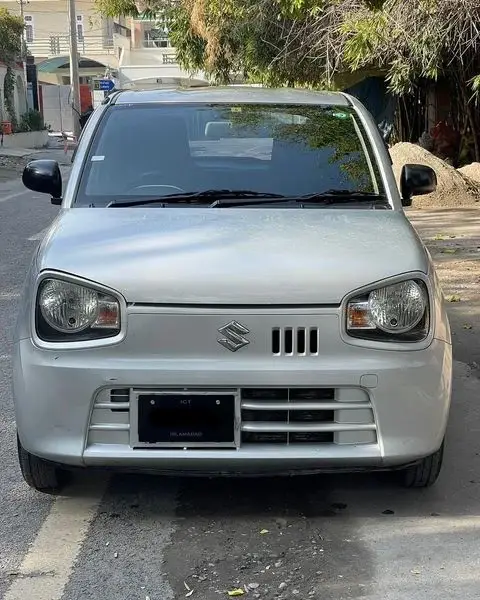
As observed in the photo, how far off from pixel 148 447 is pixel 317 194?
1.66m

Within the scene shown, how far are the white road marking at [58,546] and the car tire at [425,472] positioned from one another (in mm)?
1414

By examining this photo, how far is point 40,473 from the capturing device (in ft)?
12.8

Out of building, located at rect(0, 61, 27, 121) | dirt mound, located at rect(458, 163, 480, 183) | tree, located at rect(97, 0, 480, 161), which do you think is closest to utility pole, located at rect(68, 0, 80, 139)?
building, located at rect(0, 61, 27, 121)

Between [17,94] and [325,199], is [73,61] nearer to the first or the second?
[17,94]

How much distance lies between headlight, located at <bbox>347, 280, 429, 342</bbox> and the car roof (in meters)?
1.93

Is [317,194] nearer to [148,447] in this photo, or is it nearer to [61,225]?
[61,225]

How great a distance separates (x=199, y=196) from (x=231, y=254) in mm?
884

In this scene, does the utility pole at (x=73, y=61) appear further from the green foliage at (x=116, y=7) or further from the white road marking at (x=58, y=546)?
the white road marking at (x=58, y=546)

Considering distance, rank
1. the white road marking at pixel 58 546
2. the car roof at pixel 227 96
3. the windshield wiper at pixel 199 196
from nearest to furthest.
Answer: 1. the white road marking at pixel 58 546
2. the windshield wiper at pixel 199 196
3. the car roof at pixel 227 96

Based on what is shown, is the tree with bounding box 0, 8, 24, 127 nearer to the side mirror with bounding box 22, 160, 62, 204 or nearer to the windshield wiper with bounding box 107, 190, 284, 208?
the side mirror with bounding box 22, 160, 62, 204

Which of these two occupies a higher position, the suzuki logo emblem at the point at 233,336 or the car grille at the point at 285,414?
the suzuki logo emblem at the point at 233,336

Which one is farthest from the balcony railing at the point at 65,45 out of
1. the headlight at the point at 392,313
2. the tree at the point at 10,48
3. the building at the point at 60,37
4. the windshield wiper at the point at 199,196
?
the headlight at the point at 392,313

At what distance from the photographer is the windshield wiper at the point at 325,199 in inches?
171

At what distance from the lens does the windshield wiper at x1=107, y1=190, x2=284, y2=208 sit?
4.33 metres
